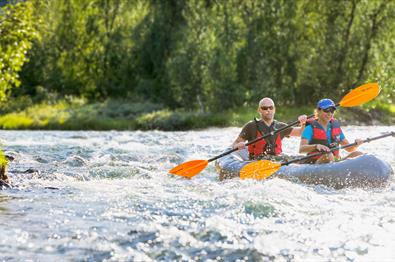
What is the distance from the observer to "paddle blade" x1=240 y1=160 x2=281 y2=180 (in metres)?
8.12

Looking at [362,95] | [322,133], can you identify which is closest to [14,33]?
[322,133]

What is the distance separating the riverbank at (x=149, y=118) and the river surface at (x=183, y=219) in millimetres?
12291

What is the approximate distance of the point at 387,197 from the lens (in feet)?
23.5

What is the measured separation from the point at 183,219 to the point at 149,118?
1658 cm

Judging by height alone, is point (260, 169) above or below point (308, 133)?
below

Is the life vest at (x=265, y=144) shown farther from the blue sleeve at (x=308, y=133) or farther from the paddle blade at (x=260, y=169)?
the paddle blade at (x=260, y=169)

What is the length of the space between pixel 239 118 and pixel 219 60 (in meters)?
3.05

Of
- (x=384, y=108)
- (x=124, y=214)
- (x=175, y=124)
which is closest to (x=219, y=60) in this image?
(x=175, y=124)

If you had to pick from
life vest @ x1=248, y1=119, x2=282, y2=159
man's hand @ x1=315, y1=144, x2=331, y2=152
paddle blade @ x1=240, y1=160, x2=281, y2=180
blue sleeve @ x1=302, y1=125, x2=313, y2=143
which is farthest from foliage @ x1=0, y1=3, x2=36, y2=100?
man's hand @ x1=315, y1=144, x2=331, y2=152

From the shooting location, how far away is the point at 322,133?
8742mm

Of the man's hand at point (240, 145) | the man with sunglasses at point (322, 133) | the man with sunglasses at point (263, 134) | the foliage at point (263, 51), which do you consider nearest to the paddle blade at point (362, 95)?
the man with sunglasses at point (322, 133)

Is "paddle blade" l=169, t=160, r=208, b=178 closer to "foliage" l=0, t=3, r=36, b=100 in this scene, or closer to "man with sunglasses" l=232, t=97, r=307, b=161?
"man with sunglasses" l=232, t=97, r=307, b=161

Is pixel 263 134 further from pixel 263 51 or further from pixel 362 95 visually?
pixel 263 51

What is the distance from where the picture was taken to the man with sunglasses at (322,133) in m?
8.62
